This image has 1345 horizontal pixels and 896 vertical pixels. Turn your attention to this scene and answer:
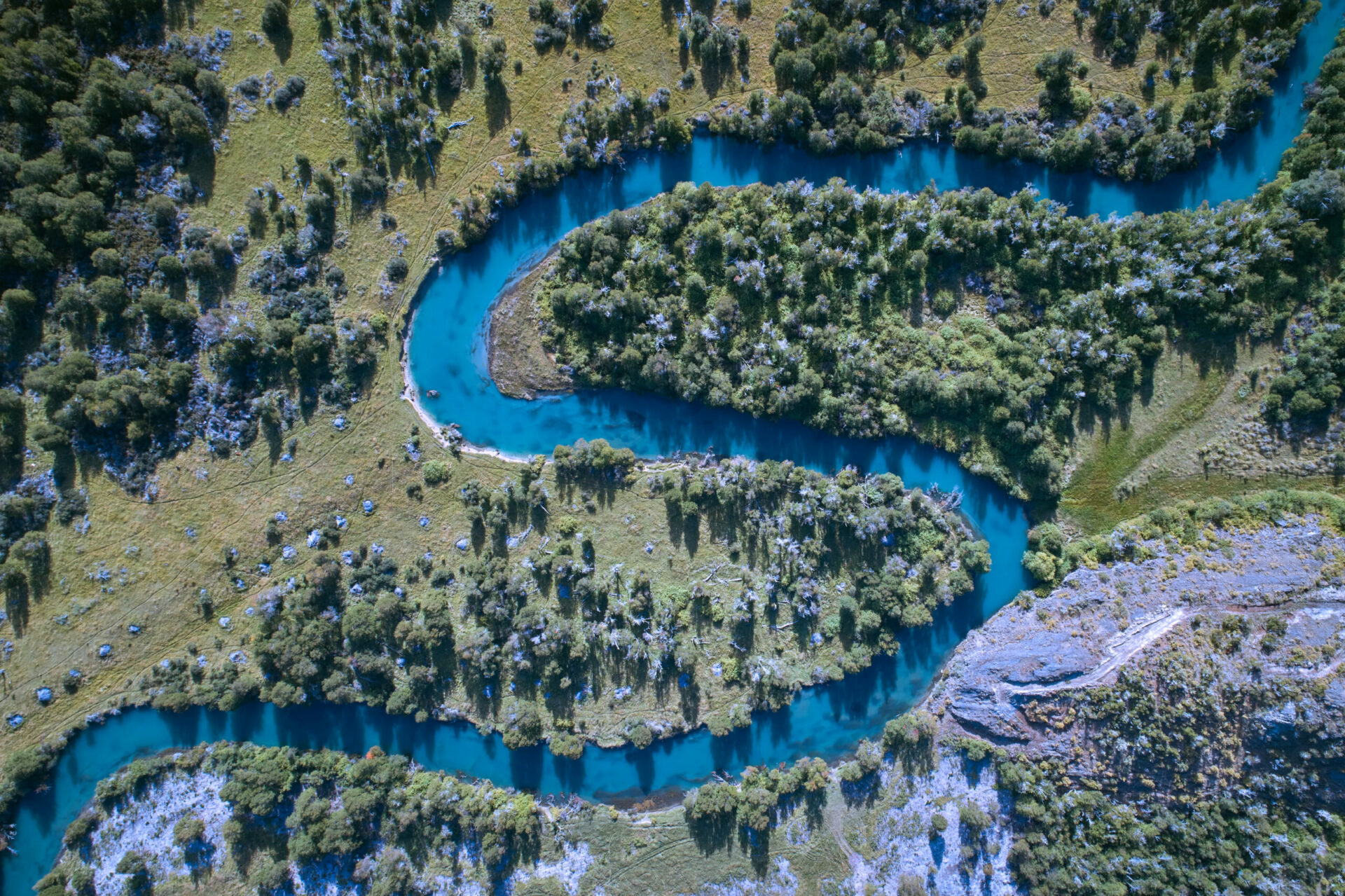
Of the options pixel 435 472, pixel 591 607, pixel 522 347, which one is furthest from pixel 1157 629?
pixel 435 472

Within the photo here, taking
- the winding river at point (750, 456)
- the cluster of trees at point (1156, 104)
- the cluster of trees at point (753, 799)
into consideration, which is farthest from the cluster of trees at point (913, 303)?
the cluster of trees at point (753, 799)

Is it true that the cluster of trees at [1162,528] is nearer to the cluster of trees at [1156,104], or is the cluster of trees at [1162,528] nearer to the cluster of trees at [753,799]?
the cluster of trees at [753,799]

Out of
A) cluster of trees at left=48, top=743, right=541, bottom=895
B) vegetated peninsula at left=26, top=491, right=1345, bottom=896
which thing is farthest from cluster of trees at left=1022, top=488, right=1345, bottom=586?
cluster of trees at left=48, top=743, right=541, bottom=895

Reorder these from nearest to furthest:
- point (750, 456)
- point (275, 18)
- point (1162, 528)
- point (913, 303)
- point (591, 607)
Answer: point (1162, 528) → point (591, 607) → point (913, 303) → point (275, 18) → point (750, 456)

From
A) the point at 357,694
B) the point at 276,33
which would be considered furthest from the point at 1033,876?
the point at 276,33

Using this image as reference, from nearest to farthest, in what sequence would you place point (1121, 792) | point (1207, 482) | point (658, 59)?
point (1121, 792) < point (1207, 482) < point (658, 59)

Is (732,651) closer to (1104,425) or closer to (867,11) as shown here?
(1104,425)

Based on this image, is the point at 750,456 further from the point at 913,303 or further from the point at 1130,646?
the point at 1130,646
